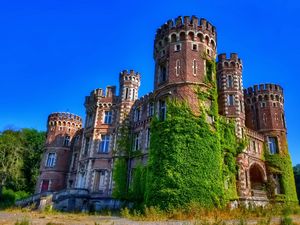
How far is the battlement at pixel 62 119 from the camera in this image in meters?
47.8

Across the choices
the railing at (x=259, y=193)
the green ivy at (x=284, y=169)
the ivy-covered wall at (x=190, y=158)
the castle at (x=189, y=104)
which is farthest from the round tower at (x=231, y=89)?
the green ivy at (x=284, y=169)

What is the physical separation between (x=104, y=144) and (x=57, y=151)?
13.9 metres

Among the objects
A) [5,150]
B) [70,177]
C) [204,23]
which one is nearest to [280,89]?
[204,23]

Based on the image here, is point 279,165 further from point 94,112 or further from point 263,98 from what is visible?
point 94,112

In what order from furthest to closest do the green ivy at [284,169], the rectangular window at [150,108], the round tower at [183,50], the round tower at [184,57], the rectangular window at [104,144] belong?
1. the rectangular window at [104,144]
2. the green ivy at [284,169]
3. the rectangular window at [150,108]
4. the round tower at [183,50]
5. the round tower at [184,57]

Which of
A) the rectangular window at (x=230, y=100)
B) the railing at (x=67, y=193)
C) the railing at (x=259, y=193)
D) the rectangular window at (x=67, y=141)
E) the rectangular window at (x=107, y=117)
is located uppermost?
the rectangular window at (x=230, y=100)

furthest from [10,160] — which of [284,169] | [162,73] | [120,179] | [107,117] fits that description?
[284,169]

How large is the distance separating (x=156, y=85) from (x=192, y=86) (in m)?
4.29

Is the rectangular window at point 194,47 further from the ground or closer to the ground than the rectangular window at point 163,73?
further from the ground

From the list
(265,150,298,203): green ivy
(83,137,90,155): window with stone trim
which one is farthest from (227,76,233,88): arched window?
(83,137,90,155): window with stone trim

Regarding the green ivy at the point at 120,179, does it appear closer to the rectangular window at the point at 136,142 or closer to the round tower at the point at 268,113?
the rectangular window at the point at 136,142

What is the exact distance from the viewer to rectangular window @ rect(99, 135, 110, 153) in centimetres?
3647

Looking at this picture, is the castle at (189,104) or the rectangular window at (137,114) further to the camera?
the rectangular window at (137,114)

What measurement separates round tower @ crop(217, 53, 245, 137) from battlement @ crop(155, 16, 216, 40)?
7709 mm
